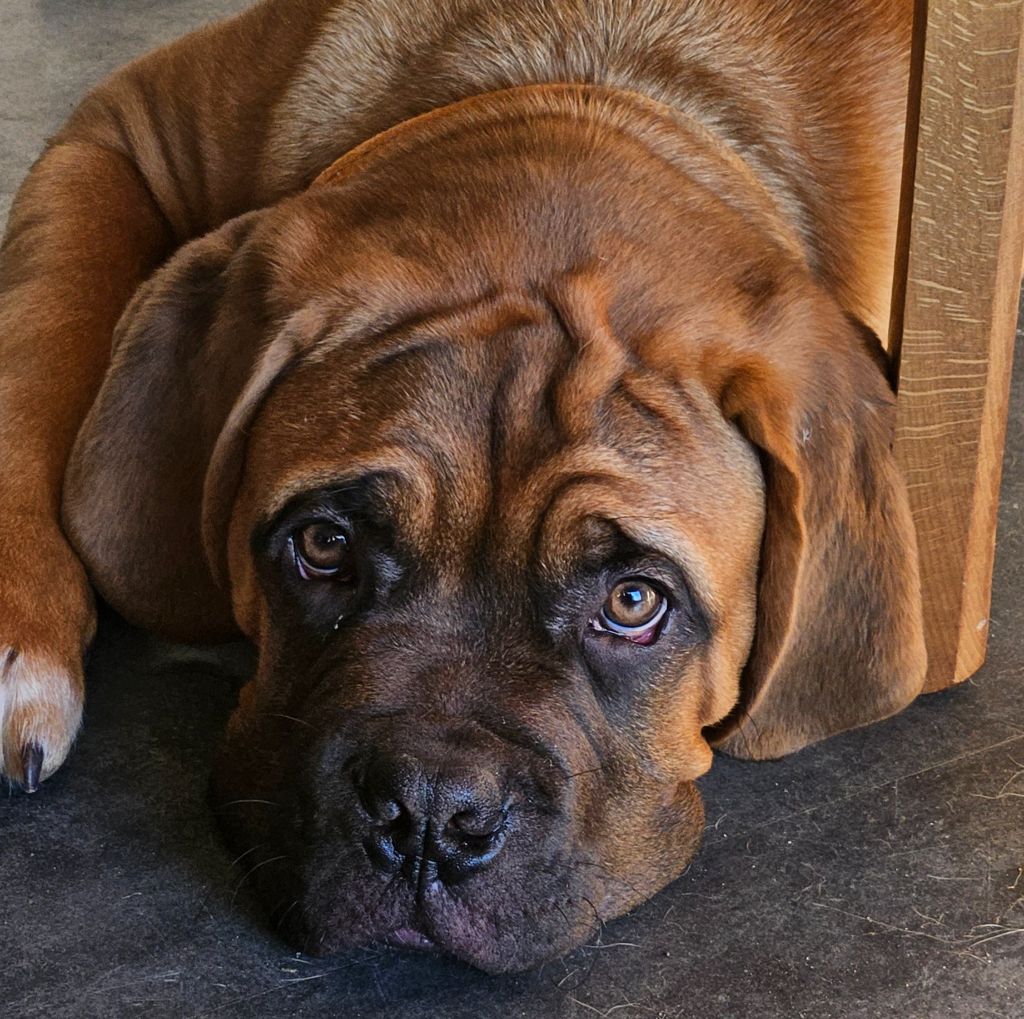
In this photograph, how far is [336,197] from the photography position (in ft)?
7.88

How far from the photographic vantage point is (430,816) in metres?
1.94

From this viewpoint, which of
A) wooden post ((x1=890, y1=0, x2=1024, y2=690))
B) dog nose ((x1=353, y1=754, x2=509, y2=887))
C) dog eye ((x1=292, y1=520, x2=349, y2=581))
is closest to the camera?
dog nose ((x1=353, y1=754, x2=509, y2=887))

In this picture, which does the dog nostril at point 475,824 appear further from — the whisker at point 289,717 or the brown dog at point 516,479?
the whisker at point 289,717

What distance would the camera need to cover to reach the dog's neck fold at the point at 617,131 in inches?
98.6

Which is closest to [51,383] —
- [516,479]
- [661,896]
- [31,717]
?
[31,717]

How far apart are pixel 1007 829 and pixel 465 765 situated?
1.01 meters

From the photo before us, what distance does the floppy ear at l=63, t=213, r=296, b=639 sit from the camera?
2.38m

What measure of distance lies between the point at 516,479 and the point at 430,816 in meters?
0.46

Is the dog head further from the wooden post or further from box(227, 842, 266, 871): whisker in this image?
the wooden post

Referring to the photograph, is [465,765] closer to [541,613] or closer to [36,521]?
[541,613]

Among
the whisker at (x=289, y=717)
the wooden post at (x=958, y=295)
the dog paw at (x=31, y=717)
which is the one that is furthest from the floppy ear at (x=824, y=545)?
the dog paw at (x=31, y=717)

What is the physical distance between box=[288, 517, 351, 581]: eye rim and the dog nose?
1.01 ft

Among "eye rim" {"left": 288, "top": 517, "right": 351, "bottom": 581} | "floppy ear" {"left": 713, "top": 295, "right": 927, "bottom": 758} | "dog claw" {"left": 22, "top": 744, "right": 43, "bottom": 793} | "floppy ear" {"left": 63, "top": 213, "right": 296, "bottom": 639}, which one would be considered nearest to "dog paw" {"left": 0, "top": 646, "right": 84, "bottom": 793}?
"dog claw" {"left": 22, "top": 744, "right": 43, "bottom": 793}

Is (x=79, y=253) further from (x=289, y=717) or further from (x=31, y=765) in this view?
(x=289, y=717)
